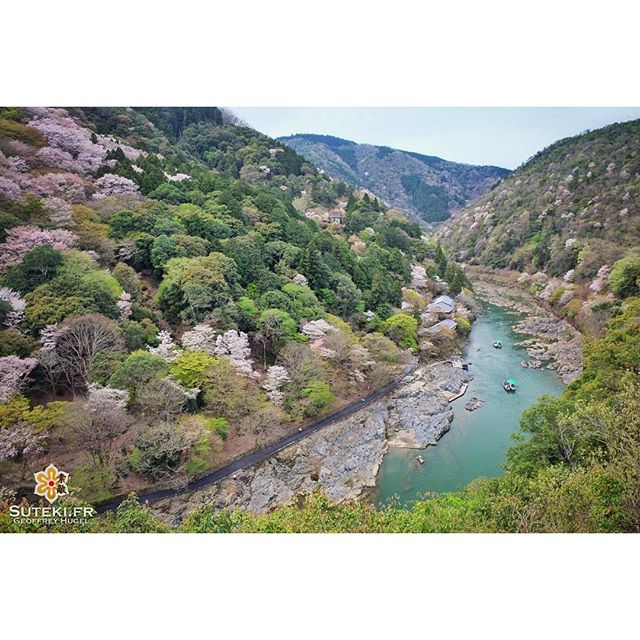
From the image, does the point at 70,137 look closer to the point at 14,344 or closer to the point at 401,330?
the point at 14,344

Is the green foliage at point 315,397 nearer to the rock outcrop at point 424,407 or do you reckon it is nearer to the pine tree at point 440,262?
the rock outcrop at point 424,407

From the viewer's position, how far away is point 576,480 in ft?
19.1

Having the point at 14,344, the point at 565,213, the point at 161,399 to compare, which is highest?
the point at 565,213

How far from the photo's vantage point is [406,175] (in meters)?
73.6

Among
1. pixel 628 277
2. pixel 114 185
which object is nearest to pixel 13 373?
pixel 114 185

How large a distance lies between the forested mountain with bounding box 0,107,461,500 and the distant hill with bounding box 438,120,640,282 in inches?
257

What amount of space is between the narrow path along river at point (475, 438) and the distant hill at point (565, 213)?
3788 mm

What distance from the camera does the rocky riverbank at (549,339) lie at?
14.4 metres

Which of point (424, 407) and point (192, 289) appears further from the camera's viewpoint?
point (424, 407)

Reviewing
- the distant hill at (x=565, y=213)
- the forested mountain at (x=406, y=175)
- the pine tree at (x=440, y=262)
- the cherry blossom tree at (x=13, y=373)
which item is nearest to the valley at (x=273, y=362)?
the cherry blossom tree at (x=13, y=373)

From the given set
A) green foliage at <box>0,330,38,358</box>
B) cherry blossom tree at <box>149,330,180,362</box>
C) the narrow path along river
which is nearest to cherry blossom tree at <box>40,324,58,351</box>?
green foliage at <box>0,330,38,358</box>

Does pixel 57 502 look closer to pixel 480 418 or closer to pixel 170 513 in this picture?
pixel 170 513

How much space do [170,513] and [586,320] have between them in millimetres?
12084

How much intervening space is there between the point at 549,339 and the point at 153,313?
47.4 feet
